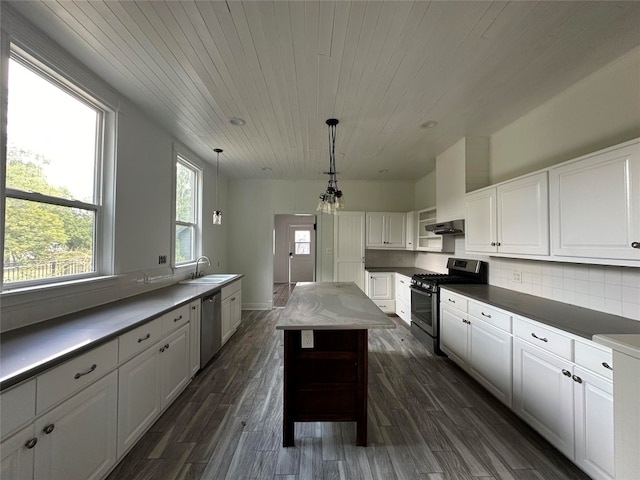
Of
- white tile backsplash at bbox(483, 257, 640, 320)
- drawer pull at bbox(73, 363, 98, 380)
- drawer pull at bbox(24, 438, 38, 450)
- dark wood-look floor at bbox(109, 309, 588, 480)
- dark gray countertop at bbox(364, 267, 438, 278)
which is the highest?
white tile backsplash at bbox(483, 257, 640, 320)

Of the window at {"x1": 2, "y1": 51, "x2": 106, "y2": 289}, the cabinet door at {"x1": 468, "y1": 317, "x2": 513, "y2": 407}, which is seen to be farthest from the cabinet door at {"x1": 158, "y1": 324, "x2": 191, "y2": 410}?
the cabinet door at {"x1": 468, "y1": 317, "x2": 513, "y2": 407}

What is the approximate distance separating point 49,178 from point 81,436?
1638mm

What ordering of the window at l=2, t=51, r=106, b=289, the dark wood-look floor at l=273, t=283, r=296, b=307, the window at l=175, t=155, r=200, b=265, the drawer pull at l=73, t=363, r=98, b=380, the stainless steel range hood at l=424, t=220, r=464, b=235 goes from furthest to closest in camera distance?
the dark wood-look floor at l=273, t=283, r=296, b=307 → the window at l=175, t=155, r=200, b=265 → the stainless steel range hood at l=424, t=220, r=464, b=235 → the window at l=2, t=51, r=106, b=289 → the drawer pull at l=73, t=363, r=98, b=380

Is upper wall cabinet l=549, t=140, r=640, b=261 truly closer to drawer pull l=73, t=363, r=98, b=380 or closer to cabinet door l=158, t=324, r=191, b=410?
drawer pull l=73, t=363, r=98, b=380

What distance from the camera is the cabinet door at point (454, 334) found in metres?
2.72

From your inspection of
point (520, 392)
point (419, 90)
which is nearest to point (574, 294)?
point (520, 392)

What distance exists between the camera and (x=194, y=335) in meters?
→ 2.64

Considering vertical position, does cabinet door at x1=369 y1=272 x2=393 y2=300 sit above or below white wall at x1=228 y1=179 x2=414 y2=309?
below

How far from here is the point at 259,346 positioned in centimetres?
355

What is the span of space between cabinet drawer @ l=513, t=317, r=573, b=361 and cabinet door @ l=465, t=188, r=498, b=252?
3.20 feet

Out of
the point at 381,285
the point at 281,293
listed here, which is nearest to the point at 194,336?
the point at 381,285

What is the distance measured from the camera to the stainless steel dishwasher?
281 centimetres

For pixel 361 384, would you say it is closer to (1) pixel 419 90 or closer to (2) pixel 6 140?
(1) pixel 419 90

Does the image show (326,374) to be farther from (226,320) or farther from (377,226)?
(377,226)
